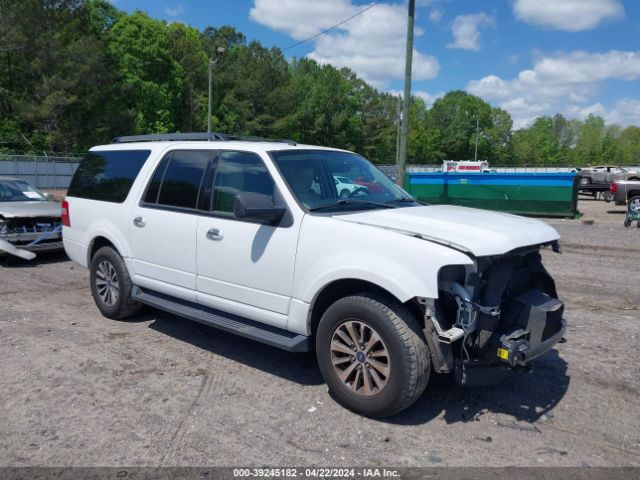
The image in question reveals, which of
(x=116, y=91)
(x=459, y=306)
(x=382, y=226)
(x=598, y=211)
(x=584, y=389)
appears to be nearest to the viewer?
(x=459, y=306)

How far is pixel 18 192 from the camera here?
34.8 feet

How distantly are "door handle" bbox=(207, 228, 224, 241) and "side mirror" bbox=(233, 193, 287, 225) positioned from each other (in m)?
0.58

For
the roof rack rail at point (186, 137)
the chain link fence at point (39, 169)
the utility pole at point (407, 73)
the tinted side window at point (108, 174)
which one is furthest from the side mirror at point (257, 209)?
the chain link fence at point (39, 169)

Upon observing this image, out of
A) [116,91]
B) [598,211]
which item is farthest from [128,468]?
[116,91]

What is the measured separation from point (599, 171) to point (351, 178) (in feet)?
97.6

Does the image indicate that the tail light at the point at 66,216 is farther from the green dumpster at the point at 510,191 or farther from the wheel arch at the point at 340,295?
the green dumpster at the point at 510,191

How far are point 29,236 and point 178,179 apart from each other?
541 centimetres

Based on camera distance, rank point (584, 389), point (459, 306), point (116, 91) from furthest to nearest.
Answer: point (116, 91) < point (584, 389) < point (459, 306)

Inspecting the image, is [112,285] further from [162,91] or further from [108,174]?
[162,91]

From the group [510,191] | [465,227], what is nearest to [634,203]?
[510,191]

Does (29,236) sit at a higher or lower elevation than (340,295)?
lower

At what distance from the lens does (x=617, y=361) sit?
5016 mm

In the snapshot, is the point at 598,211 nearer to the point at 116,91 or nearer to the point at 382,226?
the point at 382,226

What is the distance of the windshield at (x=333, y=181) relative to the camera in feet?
15.0
